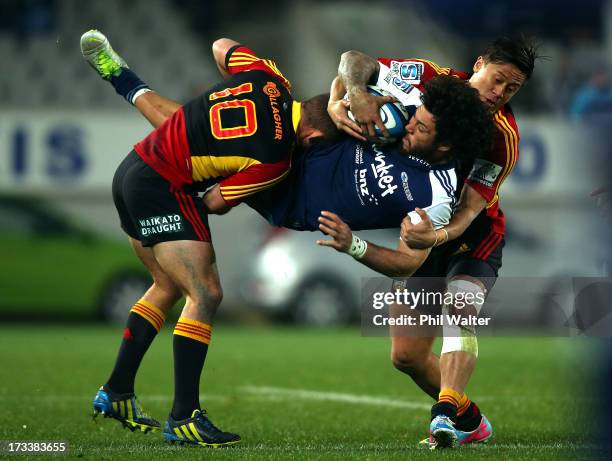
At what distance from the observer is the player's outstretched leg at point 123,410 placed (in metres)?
6.32

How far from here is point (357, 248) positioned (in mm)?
5535

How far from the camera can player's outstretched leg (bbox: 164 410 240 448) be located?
19.5 ft

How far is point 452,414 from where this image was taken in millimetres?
6055

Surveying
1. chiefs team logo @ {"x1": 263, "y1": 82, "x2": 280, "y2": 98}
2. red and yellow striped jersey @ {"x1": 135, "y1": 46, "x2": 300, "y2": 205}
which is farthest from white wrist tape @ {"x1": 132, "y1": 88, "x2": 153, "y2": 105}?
chiefs team logo @ {"x1": 263, "y1": 82, "x2": 280, "y2": 98}

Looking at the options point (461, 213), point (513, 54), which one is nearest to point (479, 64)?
point (513, 54)

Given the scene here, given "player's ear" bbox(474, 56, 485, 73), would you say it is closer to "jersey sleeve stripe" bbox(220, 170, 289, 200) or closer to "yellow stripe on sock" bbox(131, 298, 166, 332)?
"jersey sleeve stripe" bbox(220, 170, 289, 200)

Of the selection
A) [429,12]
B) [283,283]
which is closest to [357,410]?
[283,283]

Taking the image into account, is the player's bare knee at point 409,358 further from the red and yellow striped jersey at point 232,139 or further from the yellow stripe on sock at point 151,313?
the yellow stripe on sock at point 151,313

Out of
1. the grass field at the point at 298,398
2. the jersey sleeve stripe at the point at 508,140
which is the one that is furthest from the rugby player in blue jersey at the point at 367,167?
the grass field at the point at 298,398

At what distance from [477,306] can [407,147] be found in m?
1.15

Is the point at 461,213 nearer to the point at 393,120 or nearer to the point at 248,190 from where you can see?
the point at 393,120

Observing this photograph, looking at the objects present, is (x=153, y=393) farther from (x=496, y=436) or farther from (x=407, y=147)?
(x=407, y=147)

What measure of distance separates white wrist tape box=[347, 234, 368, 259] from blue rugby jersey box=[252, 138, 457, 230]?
41 cm

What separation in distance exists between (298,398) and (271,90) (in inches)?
121
